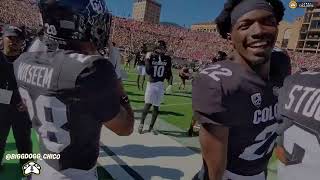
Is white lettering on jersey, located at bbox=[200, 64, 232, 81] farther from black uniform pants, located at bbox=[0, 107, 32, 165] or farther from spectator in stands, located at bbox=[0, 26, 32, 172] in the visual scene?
black uniform pants, located at bbox=[0, 107, 32, 165]

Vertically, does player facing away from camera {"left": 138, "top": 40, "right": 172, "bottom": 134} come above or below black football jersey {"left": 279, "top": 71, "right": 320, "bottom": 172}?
below

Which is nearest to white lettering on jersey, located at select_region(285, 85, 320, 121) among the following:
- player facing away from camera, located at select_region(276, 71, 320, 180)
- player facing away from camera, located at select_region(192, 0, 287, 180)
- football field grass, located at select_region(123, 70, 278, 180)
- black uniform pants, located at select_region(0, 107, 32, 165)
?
player facing away from camera, located at select_region(276, 71, 320, 180)

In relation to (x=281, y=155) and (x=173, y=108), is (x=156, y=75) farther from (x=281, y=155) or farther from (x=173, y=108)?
(x=281, y=155)

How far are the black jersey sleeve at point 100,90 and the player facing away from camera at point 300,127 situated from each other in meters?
0.94

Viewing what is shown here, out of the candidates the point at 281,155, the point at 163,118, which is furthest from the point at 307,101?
the point at 163,118

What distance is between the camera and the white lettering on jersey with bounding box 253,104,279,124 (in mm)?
2082

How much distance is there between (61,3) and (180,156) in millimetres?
4216

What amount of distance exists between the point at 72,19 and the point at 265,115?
1292 mm

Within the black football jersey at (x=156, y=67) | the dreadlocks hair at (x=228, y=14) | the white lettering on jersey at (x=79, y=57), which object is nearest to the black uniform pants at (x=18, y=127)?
the white lettering on jersey at (x=79, y=57)

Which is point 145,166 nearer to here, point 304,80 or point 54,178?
point 54,178

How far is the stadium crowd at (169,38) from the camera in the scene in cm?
3881

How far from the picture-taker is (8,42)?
432 centimetres

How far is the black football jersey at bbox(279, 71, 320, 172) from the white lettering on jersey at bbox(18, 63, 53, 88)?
1264 mm

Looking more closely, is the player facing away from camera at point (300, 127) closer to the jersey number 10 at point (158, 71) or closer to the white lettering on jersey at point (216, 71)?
the white lettering on jersey at point (216, 71)
